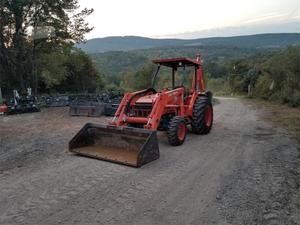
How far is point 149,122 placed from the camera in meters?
7.46

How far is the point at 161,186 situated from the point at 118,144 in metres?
2.13

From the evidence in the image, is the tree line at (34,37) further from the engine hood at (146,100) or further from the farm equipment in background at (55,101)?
the engine hood at (146,100)

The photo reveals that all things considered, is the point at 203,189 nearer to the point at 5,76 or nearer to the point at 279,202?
the point at 279,202

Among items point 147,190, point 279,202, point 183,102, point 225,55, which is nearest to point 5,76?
point 183,102

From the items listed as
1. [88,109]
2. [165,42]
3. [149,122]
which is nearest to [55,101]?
[88,109]

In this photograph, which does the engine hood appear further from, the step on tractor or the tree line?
the tree line

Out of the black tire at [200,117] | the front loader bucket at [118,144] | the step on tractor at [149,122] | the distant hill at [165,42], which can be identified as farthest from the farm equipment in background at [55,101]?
the distant hill at [165,42]

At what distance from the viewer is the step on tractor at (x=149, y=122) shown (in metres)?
6.68

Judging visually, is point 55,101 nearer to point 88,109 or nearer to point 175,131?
point 88,109

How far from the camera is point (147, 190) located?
5.00 metres

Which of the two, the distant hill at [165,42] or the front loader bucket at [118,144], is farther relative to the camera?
the distant hill at [165,42]

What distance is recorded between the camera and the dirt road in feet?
13.6

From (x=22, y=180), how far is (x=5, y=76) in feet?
56.0

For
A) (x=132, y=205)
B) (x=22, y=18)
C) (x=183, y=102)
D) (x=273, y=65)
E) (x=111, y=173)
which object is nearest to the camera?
(x=132, y=205)
